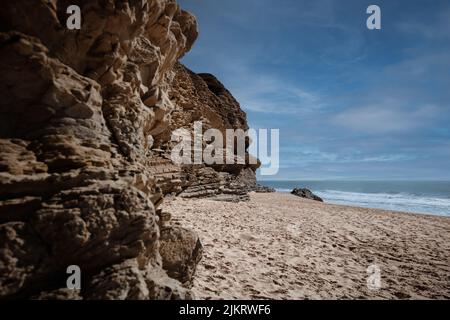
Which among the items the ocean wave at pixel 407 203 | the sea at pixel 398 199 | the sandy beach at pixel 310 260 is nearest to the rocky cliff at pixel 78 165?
the sandy beach at pixel 310 260

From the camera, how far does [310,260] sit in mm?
6746

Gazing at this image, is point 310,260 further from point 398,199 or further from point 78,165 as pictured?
point 398,199

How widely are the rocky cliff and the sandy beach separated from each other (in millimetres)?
1314

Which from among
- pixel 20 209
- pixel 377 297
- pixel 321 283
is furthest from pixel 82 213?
pixel 377 297

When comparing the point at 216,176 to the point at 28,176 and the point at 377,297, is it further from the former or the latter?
the point at 28,176

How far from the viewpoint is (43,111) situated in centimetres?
335

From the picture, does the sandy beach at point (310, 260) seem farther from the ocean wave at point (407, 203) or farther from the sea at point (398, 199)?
the sea at point (398, 199)

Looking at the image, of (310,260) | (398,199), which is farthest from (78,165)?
(398,199)

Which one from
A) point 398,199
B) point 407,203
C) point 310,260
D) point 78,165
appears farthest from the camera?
point 398,199

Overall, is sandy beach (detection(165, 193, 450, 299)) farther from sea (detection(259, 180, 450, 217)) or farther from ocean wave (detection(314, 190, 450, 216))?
sea (detection(259, 180, 450, 217))

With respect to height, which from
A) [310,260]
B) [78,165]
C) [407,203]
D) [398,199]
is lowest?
[398,199]

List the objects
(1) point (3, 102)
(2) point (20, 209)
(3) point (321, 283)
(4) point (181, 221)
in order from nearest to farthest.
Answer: (2) point (20, 209) < (1) point (3, 102) < (3) point (321, 283) < (4) point (181, 221)

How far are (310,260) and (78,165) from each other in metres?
5.97
